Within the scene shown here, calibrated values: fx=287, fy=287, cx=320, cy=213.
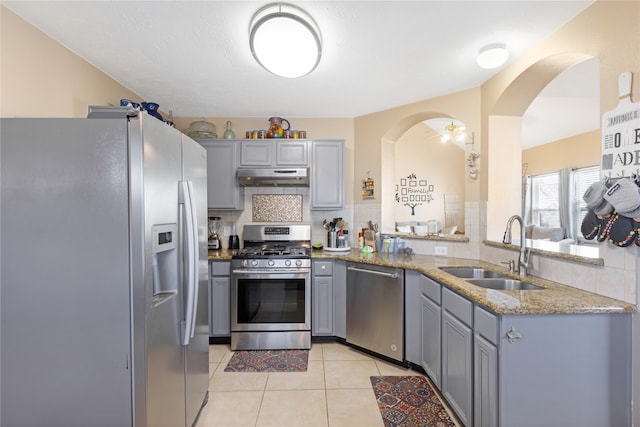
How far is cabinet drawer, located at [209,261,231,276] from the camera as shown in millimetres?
2943

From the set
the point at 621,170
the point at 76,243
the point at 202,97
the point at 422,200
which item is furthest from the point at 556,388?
the point at 422,200

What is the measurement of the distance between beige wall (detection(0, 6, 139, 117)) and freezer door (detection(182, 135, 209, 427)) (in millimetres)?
1093

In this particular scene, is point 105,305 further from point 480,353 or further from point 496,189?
point 496,189

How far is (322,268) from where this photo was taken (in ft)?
9.69

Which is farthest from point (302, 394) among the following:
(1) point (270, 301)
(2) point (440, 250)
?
(2) point (440, 250)

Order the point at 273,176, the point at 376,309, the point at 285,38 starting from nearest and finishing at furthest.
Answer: the point at 285,38 → the point at 376,309 → the point at 273,176

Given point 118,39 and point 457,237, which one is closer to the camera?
point 118,39

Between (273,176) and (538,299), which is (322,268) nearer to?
(273,176)

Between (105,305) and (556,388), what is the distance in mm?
2137

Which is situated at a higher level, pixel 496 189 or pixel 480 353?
pixel 496 189

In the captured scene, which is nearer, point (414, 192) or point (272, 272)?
point (272, 272)

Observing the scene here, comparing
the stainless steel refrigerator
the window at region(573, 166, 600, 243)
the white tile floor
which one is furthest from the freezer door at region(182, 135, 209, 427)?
the window at region(573, 166, 600, 243)

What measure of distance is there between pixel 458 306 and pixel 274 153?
7.90ft

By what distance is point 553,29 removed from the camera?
73.6 inches
